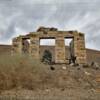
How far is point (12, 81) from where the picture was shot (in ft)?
52.1

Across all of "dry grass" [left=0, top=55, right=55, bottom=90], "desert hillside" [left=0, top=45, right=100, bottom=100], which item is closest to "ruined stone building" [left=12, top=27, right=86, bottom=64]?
"desert hillside" [left=0, top=45, right=100, bottom=100]

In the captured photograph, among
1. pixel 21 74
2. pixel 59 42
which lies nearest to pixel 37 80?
pixel 21 74

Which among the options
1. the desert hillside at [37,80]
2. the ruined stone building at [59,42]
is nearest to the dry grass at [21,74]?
the desert hillside at [37,80]

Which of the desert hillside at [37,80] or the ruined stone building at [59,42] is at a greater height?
the ruined stone building at [59,42]

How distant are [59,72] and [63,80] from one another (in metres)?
1.85

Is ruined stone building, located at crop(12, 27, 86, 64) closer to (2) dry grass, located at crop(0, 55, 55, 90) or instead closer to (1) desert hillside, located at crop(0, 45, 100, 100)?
(1) desert hillside, located at crop(0, 45, 100, 100)

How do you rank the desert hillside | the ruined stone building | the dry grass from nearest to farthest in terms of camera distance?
1. the desert hillside
2. the dry grass
3. the ruined stone building

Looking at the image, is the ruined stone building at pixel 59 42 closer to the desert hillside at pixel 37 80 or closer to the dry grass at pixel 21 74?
the desert hillside at pixel 37 80

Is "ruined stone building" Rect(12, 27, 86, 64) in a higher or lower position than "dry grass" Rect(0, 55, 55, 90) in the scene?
higher

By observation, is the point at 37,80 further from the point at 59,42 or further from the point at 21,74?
the point at 59,42

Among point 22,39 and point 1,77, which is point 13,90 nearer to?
point 1,77

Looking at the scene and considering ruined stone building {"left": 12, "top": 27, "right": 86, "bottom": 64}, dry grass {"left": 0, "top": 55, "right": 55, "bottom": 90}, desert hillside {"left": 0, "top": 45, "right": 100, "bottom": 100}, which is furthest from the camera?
ruined stone building {"left": 12, "top": 27, "right": 86, "bottom": 64}

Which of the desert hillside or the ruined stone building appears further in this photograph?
the ruined stone building

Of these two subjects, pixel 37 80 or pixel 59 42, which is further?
pixel 59 42
